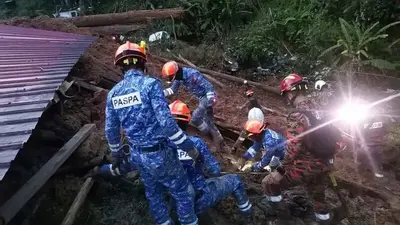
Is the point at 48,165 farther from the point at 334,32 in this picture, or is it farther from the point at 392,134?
the point at 334,32

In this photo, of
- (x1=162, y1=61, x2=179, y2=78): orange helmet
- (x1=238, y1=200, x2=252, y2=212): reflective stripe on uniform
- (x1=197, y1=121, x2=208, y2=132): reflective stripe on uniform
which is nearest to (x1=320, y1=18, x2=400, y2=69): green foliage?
(x1=197, y1=121, x2=208, y2=132): reflective stripe on uniform

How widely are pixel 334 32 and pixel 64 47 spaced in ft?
23.8

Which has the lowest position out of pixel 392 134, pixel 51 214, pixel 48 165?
pixel 392 134

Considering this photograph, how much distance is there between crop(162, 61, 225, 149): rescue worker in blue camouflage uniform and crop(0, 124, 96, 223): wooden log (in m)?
1.96

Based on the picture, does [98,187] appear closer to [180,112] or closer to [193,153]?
[180,112]

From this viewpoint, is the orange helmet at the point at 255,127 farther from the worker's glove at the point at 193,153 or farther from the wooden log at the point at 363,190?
the wooden log at the point at 363,190

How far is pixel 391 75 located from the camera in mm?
10648

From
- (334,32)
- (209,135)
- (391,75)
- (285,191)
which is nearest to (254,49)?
(334,32)

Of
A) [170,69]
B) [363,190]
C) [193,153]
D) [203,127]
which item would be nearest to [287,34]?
[203,127]

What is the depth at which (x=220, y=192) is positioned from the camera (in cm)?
523

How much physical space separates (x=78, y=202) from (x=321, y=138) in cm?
304

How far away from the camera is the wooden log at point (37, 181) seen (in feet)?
12.8

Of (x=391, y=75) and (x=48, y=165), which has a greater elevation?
(x=48, y=165)

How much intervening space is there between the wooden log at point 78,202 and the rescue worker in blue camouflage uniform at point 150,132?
2.64 ft
